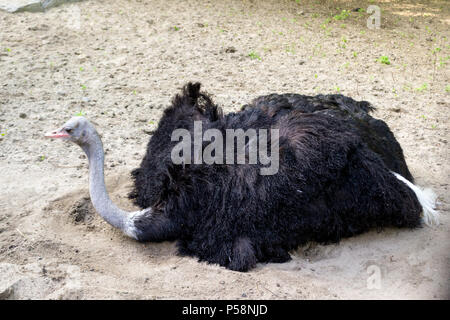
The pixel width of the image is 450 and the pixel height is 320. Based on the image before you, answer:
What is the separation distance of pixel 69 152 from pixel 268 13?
4686mm

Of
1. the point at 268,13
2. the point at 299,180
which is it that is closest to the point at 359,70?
the point at 268,13

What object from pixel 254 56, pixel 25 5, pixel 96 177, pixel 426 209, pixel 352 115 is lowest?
pixel 426 209

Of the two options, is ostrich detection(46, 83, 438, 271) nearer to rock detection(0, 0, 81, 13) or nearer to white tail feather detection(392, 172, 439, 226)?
white tail feather detection(392, 172, 439, 226)

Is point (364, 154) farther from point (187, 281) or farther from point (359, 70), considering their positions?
point (359, 70)

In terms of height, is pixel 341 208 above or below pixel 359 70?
below

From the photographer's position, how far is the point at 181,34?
7941 millimetres

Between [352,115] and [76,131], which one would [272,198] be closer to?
[352,115]

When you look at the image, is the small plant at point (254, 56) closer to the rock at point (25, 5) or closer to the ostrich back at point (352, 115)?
the ostrich back at point (352, 115)

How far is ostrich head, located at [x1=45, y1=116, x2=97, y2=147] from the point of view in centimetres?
388

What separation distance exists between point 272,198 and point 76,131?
1.44 metres

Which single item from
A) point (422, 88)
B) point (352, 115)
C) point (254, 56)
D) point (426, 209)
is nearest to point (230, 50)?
point (254, 56)

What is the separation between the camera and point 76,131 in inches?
153

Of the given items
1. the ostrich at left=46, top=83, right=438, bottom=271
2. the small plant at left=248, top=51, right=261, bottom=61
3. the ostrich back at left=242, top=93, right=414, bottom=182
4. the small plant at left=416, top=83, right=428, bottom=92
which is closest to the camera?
the ostrich at left=46, top=83, right=438, bottom=271

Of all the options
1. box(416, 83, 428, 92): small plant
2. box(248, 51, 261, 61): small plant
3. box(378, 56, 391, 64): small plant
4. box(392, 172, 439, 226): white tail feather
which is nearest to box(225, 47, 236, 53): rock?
box(248, 51, 261, 61): small plant
